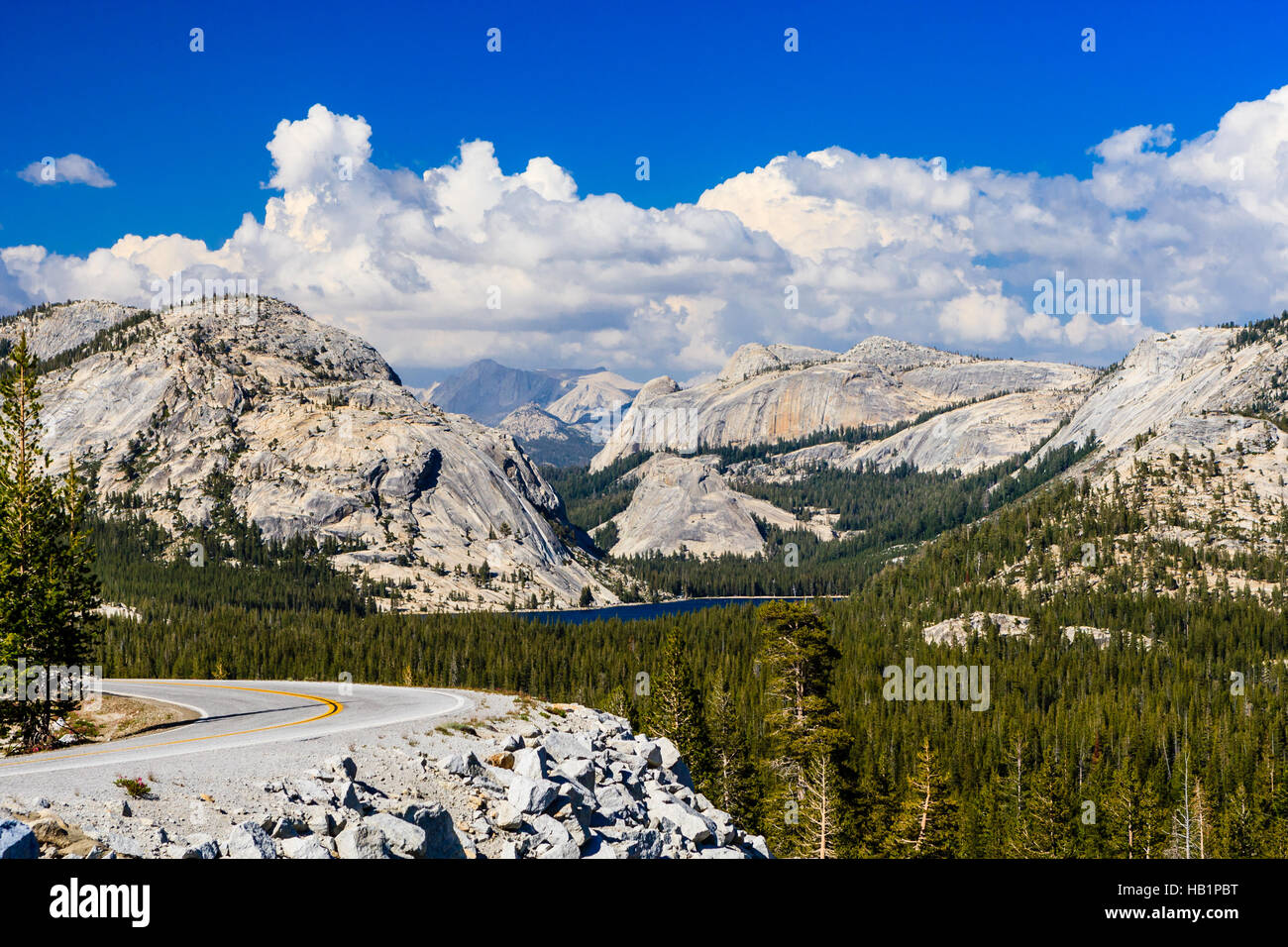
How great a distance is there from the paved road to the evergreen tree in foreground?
5.83 meters

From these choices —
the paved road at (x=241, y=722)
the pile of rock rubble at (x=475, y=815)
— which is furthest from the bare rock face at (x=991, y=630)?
the pile of rock rubble at (x=475, y=815)

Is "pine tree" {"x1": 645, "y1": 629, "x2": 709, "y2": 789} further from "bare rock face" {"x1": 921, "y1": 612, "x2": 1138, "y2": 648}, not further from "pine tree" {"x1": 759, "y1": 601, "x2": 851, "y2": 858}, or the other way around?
"bare rock face" {"x1": 921, "y1": 612, "x2": 1138, "y2": 648}

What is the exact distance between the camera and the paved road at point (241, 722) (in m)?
26.1

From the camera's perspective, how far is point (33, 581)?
38.4m

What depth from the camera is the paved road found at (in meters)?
26.1

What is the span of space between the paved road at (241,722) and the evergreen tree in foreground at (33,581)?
5.83m

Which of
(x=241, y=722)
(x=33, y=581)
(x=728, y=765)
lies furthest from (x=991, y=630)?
(x=33, y=581)

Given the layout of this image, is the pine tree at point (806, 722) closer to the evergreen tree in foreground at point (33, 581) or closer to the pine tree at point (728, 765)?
the pine tree at point (728, 765)

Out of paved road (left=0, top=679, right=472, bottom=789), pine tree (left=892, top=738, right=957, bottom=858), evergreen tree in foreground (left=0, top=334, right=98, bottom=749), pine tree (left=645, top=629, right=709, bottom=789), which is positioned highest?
evergreen tree in foreground (left=0, top=334, right=98, bottom=749)

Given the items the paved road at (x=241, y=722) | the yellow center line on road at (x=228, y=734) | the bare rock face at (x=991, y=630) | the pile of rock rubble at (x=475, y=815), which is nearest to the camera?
the pile of rock rubble at (x=475, y=815)

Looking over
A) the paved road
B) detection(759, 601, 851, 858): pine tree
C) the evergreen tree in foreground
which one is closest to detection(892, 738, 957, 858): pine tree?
detection(759, 601, 851, 858): pine tree

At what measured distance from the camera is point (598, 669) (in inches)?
5084
